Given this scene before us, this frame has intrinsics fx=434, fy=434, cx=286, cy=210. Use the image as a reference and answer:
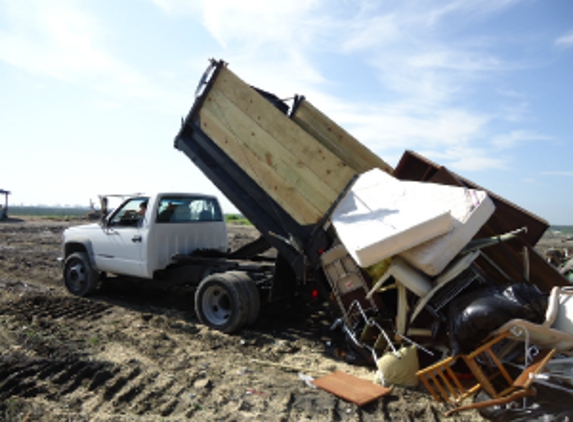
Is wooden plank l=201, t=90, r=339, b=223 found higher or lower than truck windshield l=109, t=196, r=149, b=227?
higher

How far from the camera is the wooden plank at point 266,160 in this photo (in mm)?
5039

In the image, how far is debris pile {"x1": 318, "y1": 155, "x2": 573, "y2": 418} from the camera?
3584mm

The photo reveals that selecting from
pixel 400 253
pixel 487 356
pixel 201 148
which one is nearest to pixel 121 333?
pixel 201 148

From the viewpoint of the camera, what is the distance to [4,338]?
5.14m

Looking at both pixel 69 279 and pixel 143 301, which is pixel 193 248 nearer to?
pixel 143 301

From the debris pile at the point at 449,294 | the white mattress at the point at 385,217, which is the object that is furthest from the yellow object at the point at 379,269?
the white mattress at the point at 385,217

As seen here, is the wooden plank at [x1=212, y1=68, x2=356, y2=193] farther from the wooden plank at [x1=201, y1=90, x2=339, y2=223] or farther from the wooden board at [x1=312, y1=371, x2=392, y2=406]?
the wooden board at [x1=312, y1=371, x2=392, y2=406]

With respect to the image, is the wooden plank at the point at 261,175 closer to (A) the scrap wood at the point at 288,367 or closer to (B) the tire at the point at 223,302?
(B) the tire at the point at 223,302

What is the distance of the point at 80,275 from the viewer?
25.3 feet

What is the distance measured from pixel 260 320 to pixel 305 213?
2069mm

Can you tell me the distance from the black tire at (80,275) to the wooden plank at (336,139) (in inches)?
177

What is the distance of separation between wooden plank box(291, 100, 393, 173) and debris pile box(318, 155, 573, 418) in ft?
3.10

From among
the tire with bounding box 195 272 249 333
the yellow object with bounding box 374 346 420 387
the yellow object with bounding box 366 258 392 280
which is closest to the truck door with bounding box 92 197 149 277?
the tire with bounding box 195 272 249 333

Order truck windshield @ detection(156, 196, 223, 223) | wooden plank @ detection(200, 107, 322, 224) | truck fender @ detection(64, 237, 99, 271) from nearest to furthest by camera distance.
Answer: wooden plank @ detection(200, 107, 322, 224) < truck windshield @ detection(156, 196, 223, 223) < truck fender @ detection(64, 237, 99, 271)
